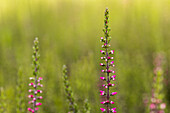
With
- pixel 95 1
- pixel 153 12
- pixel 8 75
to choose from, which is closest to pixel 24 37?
pixel 8 75

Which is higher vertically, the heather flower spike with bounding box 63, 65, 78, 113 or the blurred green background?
the blurred green background

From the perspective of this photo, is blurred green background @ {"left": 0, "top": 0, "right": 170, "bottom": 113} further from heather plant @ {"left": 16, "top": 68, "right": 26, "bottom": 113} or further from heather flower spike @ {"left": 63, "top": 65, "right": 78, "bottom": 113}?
heather flower spike @ {"left": 63, "top": 65, "right": 78, "bottom": 113}

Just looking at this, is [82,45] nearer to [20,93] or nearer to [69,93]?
[20,93]

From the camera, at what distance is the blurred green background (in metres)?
3.62

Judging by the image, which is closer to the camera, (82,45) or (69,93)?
(69,93)

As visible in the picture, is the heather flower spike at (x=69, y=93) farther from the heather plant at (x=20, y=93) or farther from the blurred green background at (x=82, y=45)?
the blurred green background at (x=82, y=45)

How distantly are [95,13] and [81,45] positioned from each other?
69.4 inches

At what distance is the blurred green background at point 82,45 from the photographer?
11.9 ft

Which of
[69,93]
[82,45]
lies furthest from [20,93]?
[82,45]

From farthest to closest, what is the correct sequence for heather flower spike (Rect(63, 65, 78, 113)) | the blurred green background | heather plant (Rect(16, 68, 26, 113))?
the blurred green background < heather plant (Rect(16, 68, 26, 113)) < heather flower spike (Rect(63, 65, 78, 113))

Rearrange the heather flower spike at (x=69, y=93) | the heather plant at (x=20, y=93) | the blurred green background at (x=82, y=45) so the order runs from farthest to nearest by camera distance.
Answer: the blurred green background at (x=82, y=45) < the heather plant at (x=20, y=93) < the heather flower spike at (x=69, y=93)

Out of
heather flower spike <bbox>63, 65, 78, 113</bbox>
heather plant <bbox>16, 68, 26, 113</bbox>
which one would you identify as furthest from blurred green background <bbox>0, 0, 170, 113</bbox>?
heather flower spike <bbox>63, 65, 78, 113</bbox>

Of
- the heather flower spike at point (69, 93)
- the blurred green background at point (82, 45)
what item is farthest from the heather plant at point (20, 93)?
the blurred green background at point (82, 45)

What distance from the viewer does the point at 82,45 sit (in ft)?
21.6
